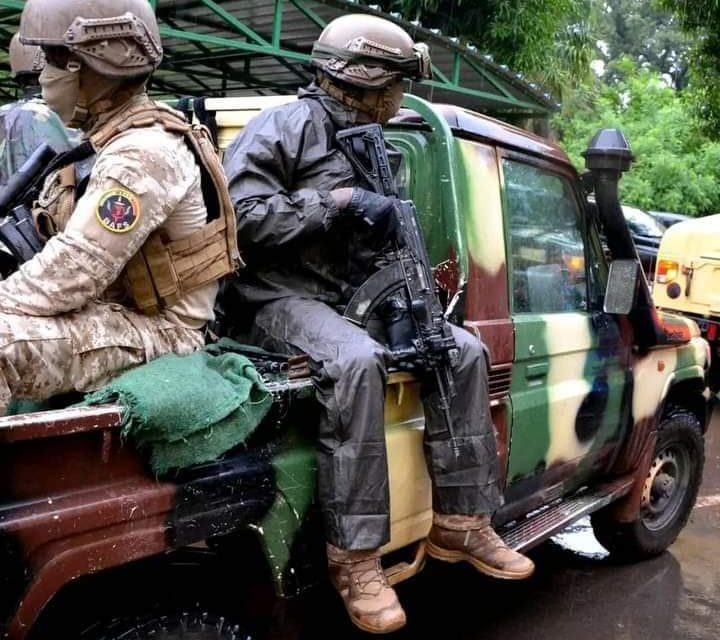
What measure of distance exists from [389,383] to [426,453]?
0.29m

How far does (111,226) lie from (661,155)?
16.3m

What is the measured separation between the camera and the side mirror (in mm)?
3711

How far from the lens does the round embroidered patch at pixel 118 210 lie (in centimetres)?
228

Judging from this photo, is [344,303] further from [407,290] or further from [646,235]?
[646,235]

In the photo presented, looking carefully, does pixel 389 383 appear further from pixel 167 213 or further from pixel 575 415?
pixel 575 415

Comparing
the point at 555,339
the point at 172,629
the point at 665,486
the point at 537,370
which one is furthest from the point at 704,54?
the point at 172,629

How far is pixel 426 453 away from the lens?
2902 mm

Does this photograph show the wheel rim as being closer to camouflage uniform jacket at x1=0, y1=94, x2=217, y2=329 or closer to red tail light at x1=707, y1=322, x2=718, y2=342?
camouflage uniform jacket at x1=0, y1=94, x2=217, y2=329

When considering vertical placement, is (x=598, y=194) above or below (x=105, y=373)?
above

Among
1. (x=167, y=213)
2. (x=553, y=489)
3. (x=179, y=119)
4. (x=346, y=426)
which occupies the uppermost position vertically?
(x=179, y=119)

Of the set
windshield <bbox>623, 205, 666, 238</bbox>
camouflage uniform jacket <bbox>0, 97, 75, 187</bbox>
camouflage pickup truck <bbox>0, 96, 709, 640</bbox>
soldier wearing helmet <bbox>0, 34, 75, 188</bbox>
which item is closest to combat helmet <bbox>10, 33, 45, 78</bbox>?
soldier wearing helmet <bbox>0, 34, 75, 188</bbox>

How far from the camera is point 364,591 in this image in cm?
255

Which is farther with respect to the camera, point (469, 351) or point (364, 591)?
point (469, 351)

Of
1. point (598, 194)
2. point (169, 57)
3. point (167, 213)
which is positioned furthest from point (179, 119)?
point (169, 57)
